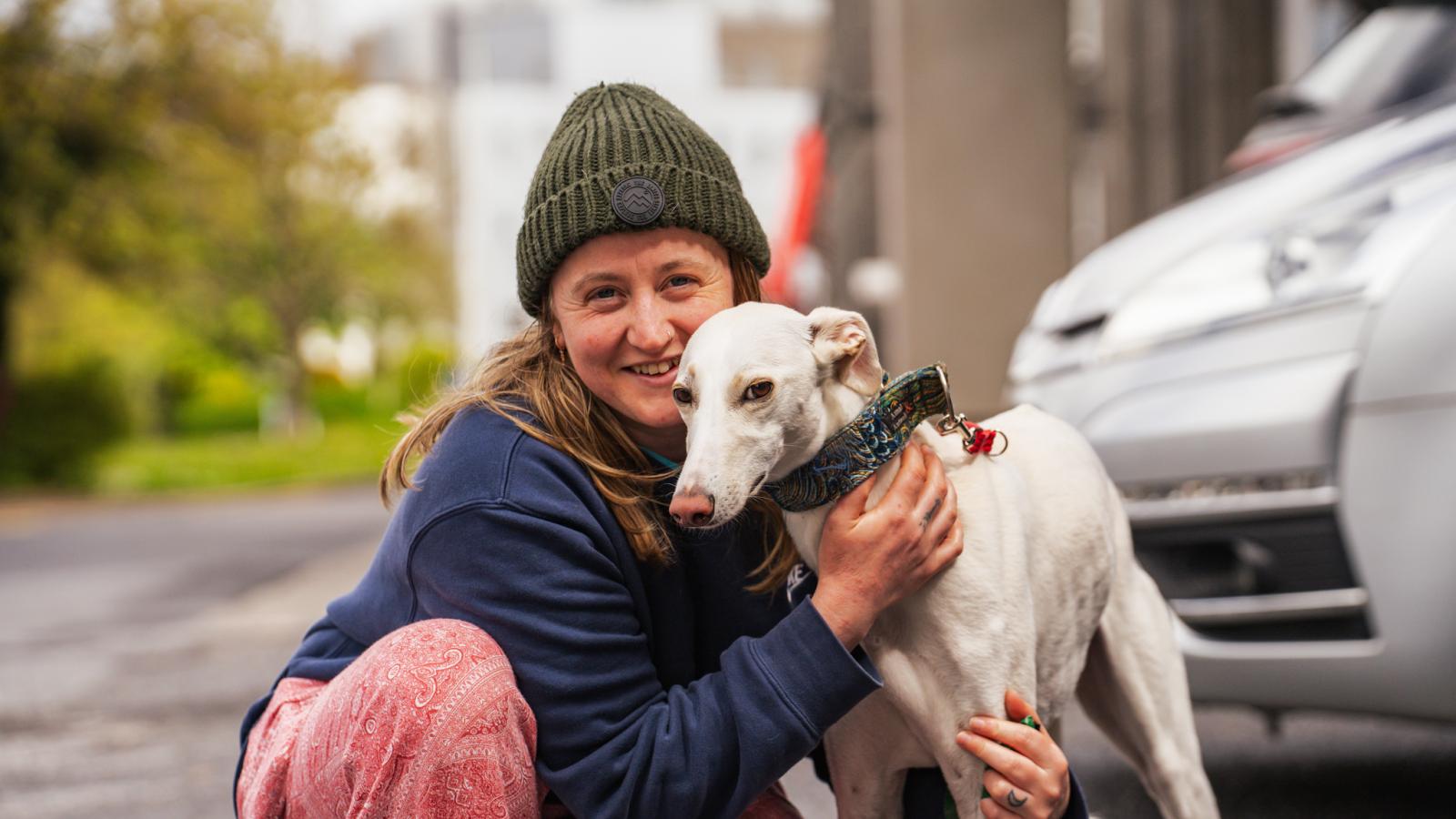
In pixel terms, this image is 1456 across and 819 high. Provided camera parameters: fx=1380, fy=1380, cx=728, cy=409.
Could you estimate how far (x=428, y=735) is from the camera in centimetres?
206

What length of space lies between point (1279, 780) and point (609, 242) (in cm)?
261

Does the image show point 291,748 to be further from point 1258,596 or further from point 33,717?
point 33,717

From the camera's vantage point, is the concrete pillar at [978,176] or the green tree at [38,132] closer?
the concrete pillar at [978,176]

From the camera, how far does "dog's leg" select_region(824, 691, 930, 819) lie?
2.23 m

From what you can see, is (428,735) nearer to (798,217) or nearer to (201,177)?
(798,217)

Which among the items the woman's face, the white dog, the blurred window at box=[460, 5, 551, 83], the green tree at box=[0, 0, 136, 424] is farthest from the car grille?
the blurred window at box=[460, 5, 551, 83]

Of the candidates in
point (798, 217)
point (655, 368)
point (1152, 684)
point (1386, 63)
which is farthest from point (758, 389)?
point (798, 217)

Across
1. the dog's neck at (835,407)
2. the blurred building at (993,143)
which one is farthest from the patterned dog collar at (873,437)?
the blurred building at (993,143)

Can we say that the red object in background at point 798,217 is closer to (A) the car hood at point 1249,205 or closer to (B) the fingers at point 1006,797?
(A) the car hood at point 1249,205

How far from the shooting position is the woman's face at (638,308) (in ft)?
7.24

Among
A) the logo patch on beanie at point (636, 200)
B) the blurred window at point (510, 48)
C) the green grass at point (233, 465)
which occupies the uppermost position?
the blurred window at point (510, 48)

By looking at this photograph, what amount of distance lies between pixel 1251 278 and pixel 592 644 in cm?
186

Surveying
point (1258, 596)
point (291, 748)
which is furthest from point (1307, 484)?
point (291, 748)

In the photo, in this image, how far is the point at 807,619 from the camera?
202 cm
